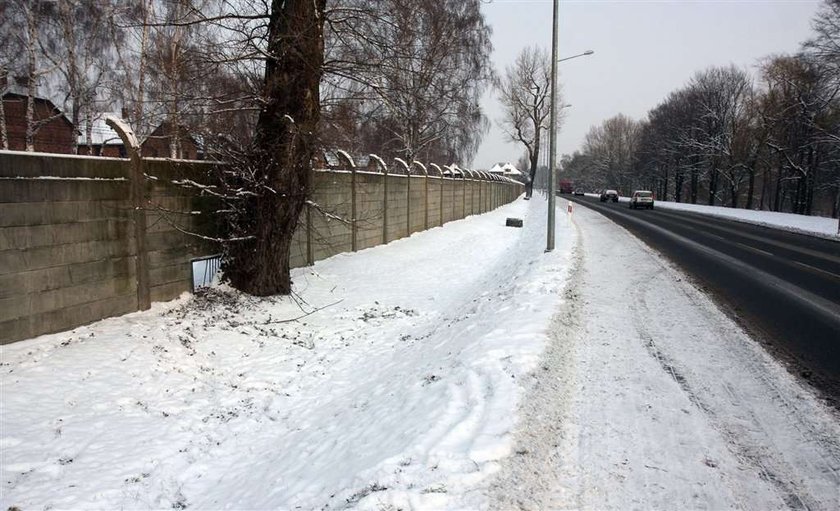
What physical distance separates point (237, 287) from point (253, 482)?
4.67 meters

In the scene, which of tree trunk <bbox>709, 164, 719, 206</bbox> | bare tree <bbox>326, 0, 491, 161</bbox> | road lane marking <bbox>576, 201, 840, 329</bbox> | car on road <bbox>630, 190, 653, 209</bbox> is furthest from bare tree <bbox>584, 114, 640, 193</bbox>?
road lane marking <bbox>576, 201, 840, 329</bbox>

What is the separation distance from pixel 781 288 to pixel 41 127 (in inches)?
1027

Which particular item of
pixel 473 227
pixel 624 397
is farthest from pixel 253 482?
pixel 473 227

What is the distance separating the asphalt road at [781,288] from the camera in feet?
18.0

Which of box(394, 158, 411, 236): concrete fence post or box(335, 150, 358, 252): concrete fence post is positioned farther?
box(394, 158, 411, 236): concrete fence post

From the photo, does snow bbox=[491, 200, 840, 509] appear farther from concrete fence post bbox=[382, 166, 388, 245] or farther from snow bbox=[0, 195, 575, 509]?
concrete fence post bbox=[382, 166, 388, 245]

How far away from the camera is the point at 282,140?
7.72m

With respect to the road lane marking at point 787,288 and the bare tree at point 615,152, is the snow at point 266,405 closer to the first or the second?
the road lane marking at point 787,288

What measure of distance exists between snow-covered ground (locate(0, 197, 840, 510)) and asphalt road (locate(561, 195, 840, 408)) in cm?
38

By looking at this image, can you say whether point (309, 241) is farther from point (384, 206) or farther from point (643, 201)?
point (643, 201)

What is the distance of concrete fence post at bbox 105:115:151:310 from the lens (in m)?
6.33

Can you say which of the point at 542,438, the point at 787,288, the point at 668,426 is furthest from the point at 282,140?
the point at 787,288

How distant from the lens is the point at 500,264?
13016 millimetres

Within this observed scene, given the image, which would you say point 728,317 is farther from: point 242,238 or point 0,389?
point 0,389
